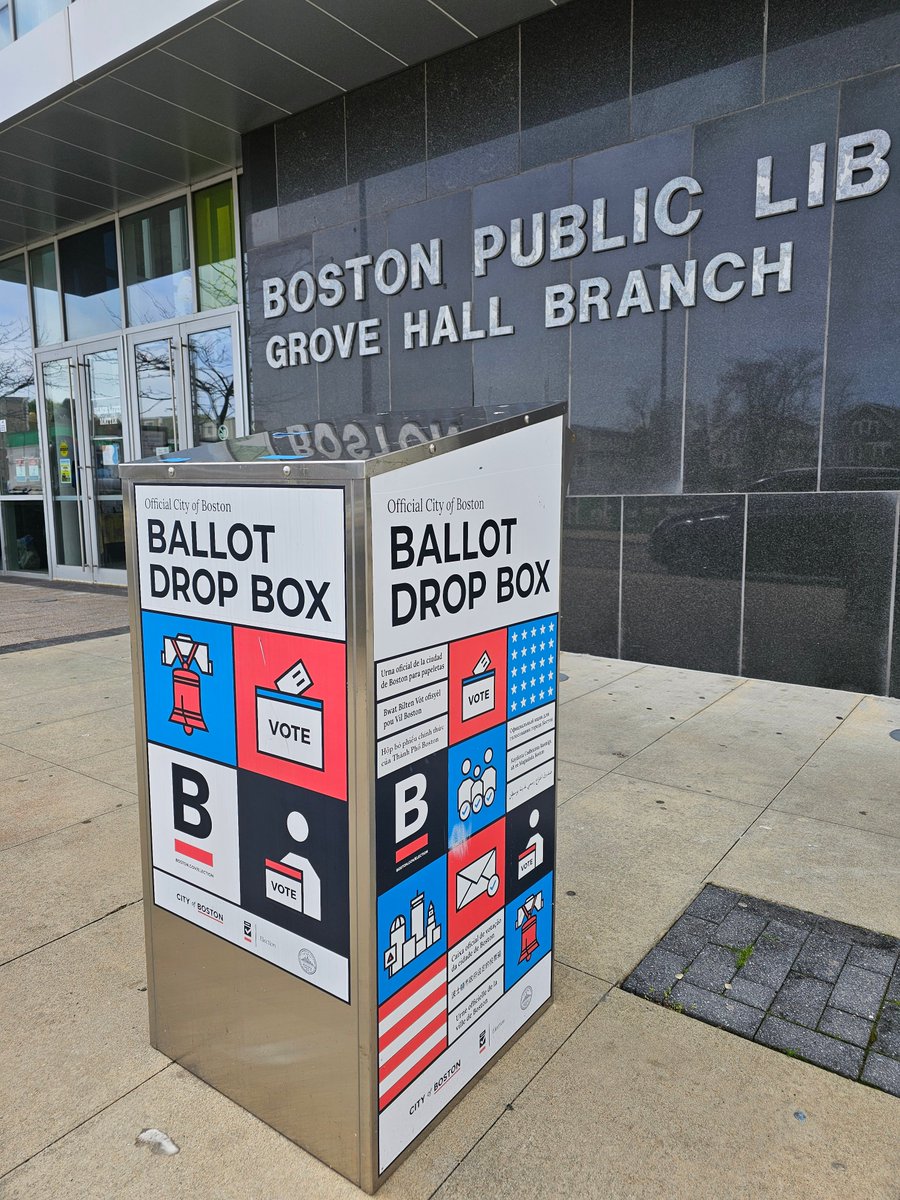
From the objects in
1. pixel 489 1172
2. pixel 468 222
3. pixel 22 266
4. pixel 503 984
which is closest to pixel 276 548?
pixel 503 984

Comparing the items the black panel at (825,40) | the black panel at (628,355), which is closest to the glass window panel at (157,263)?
the black panel at (628,355)

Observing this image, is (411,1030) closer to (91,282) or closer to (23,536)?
Answer: (91,282)

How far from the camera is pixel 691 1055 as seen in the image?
7.41ft

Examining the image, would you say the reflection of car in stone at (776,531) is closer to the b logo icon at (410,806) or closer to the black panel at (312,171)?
the black panel at (312,171)

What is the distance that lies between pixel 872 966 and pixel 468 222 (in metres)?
6.48

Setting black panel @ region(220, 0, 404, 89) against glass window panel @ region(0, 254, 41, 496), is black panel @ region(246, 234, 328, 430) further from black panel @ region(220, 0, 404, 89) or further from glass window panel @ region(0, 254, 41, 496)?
glass window panel @ region(0, 254, 41, 496)

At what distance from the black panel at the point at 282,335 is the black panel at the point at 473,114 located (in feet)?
5.69

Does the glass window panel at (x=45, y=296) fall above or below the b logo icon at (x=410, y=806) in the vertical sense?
above

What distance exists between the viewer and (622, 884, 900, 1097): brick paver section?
7.52ft

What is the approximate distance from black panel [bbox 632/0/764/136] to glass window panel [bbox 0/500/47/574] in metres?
11.0

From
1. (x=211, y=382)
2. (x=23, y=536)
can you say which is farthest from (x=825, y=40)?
(x=23, y=536)

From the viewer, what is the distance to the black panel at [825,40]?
5.34 meters

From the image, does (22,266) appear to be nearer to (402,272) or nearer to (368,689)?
(402,272)

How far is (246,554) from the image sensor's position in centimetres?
187
